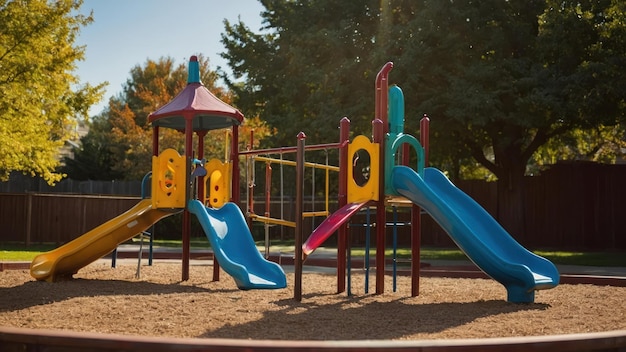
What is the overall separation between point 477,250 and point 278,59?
64.9 feet

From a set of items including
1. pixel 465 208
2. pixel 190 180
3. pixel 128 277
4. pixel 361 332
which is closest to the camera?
pixel 361 332

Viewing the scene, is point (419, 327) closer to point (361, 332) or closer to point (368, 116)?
point (361, 332)

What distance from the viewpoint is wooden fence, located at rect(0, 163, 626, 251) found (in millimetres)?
25547

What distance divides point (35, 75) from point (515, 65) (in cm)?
1398

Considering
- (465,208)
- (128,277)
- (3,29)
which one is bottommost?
(128,277)

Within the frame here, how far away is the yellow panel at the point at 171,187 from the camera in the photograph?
11.4m

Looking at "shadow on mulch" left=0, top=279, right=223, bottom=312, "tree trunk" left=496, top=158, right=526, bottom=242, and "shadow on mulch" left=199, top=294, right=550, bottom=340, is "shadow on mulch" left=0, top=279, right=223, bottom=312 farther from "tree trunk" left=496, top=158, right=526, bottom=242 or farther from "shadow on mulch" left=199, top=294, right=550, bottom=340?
"tree trunk" left=496, top=158, right=526, bottom=242

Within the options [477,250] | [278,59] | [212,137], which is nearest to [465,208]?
[477,250]

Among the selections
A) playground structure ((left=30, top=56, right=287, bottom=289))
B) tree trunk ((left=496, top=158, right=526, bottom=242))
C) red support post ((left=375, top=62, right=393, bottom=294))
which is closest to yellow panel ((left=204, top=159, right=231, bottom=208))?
playground structure ((left=30, top=56, right=287, bottom=289))

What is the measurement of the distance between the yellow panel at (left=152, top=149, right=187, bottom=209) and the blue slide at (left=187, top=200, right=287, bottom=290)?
0.25 m

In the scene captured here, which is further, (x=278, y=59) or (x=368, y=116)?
(x=278, y=59)

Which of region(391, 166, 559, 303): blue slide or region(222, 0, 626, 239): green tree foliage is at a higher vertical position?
region(222, 0, 626, 239): green tree foliage

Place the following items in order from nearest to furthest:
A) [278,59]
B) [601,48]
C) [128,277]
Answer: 1. [128,277]
2. [601,48]
3. [278,59]

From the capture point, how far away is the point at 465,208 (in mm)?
9992
